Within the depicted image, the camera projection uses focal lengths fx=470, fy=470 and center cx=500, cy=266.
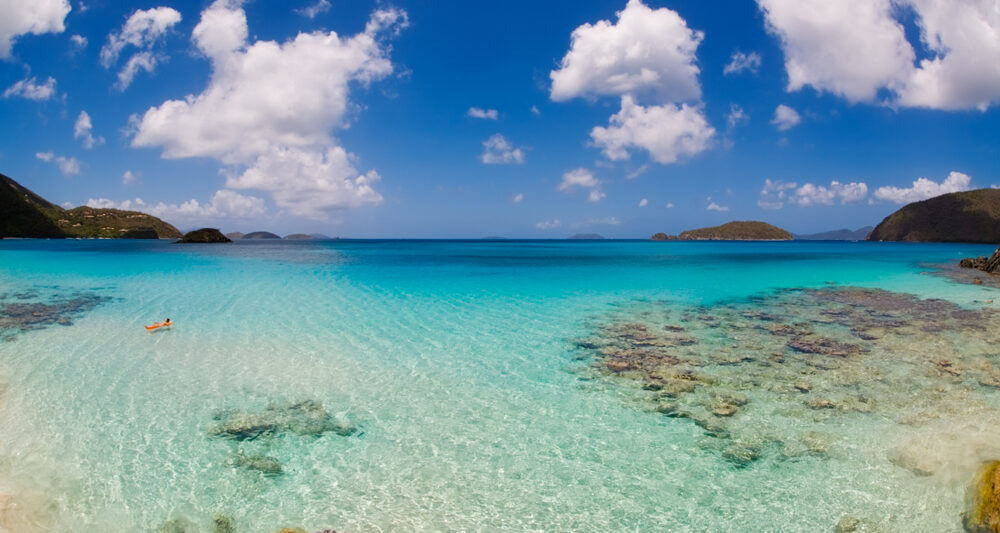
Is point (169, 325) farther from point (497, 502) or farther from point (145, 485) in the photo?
point (497, 502)

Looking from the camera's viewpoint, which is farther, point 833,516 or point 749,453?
point 749,453

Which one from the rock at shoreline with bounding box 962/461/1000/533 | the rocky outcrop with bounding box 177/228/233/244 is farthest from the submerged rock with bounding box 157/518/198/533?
the rocky outcrop with bounding box 177/228/233/244

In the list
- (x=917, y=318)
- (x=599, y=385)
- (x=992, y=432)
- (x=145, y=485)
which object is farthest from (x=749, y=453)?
(x=917, y=318)

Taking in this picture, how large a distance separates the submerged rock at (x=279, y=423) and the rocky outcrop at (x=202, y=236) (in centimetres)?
13418

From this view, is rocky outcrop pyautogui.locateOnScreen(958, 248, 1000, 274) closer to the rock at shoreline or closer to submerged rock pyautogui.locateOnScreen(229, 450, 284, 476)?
the rock at shoreline

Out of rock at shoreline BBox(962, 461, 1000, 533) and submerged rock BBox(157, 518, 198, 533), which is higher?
rock at shoreline BBox(962, 461, 1000, 533)

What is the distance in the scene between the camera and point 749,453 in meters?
7.82

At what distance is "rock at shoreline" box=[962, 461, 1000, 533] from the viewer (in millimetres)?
5656

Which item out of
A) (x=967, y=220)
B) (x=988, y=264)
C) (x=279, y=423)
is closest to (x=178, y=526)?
(x=279, y=423)

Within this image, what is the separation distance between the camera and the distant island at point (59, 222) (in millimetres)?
139375

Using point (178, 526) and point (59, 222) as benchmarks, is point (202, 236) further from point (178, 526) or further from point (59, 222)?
point (178, 526)

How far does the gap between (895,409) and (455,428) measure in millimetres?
9000

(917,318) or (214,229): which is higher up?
(214,229)

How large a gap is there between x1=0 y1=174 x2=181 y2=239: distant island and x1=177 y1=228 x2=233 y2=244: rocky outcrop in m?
61.2
